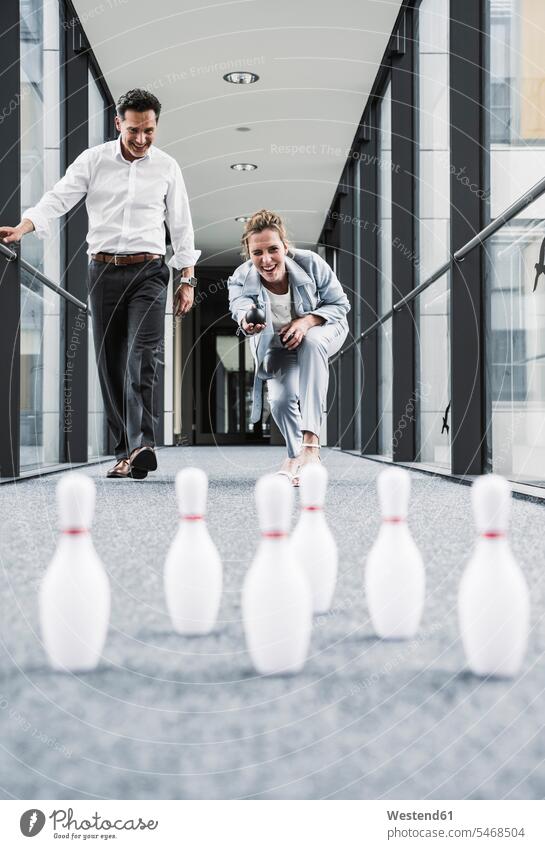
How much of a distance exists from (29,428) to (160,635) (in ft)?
9.54

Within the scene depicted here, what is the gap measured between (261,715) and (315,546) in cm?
38

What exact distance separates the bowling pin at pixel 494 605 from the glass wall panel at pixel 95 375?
164 inches

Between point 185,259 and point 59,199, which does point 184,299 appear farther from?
point 59,199

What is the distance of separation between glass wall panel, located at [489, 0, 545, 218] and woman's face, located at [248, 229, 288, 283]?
0.79 m

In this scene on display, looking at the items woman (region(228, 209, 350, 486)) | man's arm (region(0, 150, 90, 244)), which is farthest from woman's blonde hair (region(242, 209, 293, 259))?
man's arm (region(0, 150, 90, 244))

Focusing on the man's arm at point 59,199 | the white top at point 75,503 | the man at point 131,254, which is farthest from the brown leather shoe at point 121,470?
the white top at point 75,503

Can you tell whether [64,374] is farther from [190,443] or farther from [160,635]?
[190,443]

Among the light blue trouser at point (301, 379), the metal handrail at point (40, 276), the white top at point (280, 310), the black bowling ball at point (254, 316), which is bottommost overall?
the light blue trouser at point (301, 379)

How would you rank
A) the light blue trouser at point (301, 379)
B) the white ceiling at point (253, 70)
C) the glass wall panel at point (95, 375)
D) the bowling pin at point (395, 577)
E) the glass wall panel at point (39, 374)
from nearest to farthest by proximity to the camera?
the bowling pin at point (395, 577) → the light blue trouser at point (301, 379) → the glass wall panel at point (39, 374) → the white ceiling at point (253, 70) → the glass wall panel at point (95, 375)

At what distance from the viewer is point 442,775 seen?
59cm

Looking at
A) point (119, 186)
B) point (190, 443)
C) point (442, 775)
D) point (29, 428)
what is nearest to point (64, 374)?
point (29, 428)

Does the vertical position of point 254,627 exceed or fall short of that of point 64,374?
it falls short

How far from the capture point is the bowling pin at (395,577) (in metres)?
0.87

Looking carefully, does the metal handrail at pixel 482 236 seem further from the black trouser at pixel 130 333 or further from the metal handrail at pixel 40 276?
the metal handrail at pixel 40 276
